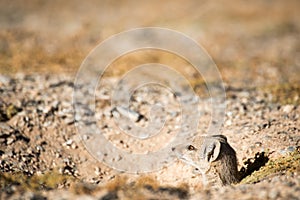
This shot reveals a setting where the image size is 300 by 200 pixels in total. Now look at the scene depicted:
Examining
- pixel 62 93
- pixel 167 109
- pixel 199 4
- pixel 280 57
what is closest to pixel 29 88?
pixel 62 93

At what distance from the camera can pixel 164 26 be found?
20078mm

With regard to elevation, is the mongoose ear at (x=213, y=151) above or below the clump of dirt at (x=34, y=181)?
below

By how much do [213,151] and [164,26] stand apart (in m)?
13.6

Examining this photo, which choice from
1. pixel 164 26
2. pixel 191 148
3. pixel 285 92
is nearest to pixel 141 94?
pixel 285 92

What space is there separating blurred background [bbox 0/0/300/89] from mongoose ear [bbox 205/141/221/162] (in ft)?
20.5

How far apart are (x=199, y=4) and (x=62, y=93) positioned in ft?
43.1

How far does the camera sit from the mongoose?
7.12 m

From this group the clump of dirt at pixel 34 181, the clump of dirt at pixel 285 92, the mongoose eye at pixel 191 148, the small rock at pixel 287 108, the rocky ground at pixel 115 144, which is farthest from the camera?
the clump of dirt at pixel 285 92

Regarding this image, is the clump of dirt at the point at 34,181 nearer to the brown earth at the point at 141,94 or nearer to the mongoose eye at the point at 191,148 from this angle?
the brown earth at the point at 141,94

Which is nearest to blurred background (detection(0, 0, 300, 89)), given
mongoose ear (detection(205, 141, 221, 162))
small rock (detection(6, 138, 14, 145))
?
small rock (detection(6, 138, 14, 145))

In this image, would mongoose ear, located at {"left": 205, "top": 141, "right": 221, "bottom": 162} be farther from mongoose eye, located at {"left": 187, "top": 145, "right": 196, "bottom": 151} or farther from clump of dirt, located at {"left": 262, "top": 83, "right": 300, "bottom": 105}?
clump of dirt, located at {"left": 262, "top": 83, "right": 300, "bottom": 105}

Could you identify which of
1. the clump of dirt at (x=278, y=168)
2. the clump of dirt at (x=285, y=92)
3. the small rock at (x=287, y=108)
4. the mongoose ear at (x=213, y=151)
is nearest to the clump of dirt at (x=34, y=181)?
the mongoose ear at (x=213, y=151)

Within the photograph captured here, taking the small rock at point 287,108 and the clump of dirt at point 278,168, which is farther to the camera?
the small rock at point 287,108

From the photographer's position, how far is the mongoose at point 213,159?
23.4 feet
